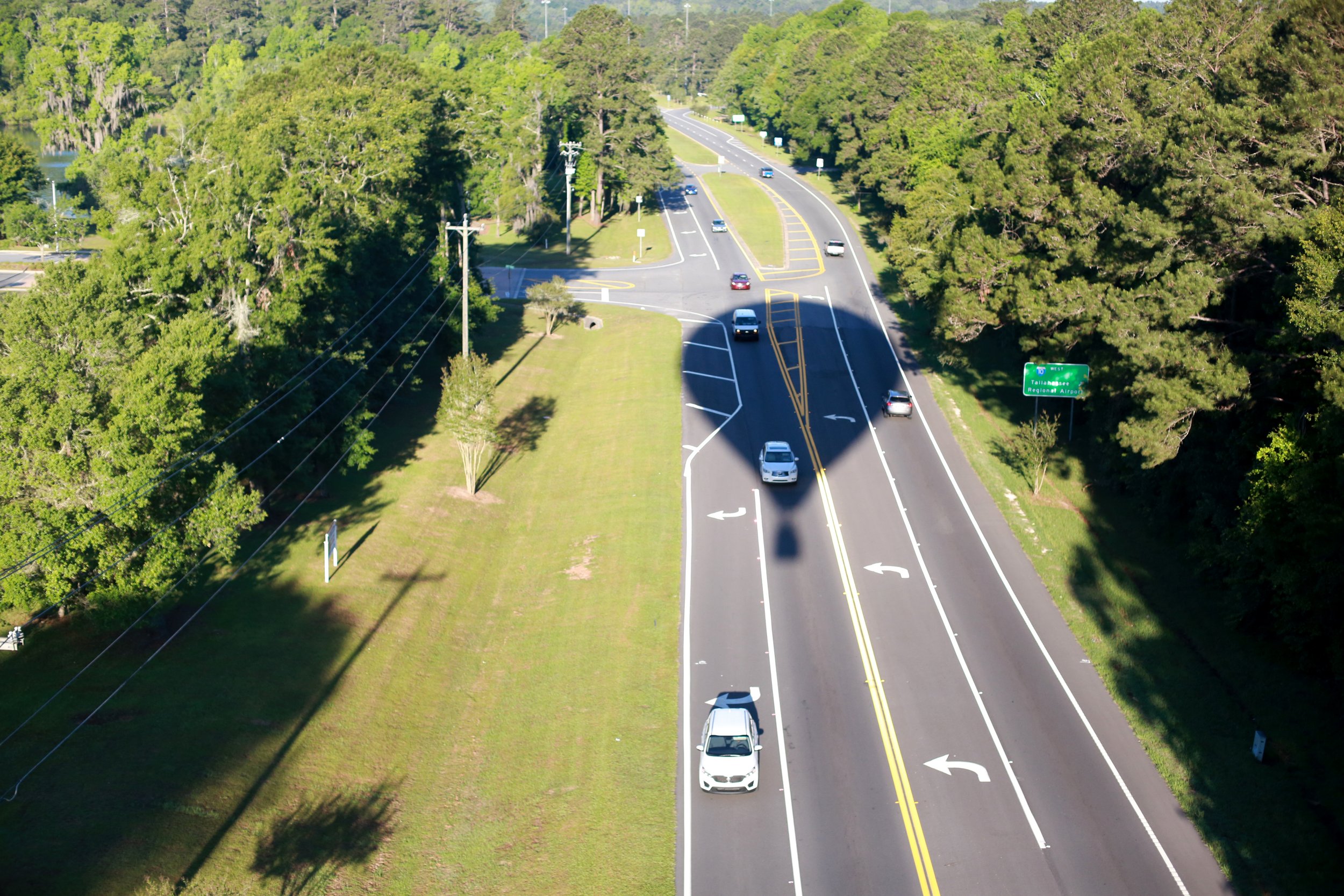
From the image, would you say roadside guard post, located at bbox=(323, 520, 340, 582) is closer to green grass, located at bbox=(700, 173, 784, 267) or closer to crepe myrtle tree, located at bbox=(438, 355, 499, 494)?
crepe myrtle tree, located at bbox=(438, 355, 499, 494)

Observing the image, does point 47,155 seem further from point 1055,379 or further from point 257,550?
point 1055,379

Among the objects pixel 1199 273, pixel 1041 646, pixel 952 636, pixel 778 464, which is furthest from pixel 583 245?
pixel 1041 646

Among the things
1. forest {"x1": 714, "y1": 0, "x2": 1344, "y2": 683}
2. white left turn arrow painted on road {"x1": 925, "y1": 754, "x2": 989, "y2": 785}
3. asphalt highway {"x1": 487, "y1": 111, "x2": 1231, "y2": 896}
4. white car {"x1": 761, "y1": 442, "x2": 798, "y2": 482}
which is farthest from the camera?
white car {"x1": 761, "y1": 442, "x2": 798, "y2": 482}

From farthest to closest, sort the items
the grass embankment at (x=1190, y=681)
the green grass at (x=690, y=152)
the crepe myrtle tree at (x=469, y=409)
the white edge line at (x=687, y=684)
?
the green grass at (x=690, y=152) → the crepe myrtle tree at (x=469, y=409) → the grass embankment at (x=1190, y=681) → the white edge line at (x=687, y=684)

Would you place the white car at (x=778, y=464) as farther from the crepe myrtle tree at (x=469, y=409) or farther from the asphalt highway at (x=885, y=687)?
the crepe myrtle tree at (x=469, y=409)

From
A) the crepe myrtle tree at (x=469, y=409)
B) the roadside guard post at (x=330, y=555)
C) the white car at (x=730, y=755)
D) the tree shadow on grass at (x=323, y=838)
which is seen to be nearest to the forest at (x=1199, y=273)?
the white car at (x=730, y=755)

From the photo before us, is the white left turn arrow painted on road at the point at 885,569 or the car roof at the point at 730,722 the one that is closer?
the car roof at the point at 730,722

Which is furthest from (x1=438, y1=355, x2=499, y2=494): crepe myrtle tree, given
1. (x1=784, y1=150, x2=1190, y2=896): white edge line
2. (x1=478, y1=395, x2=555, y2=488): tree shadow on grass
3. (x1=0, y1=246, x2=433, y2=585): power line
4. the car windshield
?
the car windshield
